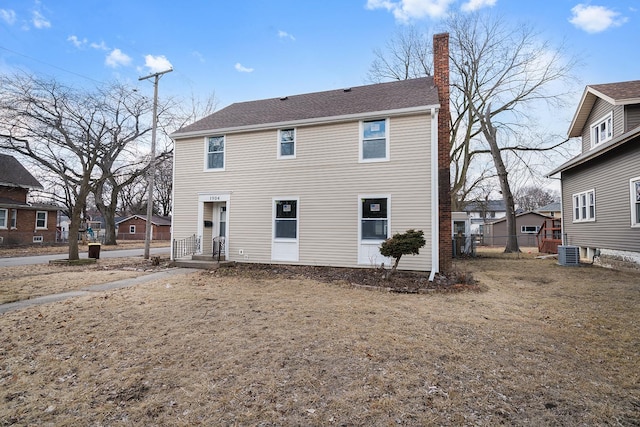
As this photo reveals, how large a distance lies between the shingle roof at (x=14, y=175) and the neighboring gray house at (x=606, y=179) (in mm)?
36117

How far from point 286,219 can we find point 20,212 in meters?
24.6

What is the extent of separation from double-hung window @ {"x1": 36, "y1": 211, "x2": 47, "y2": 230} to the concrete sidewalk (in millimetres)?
22625

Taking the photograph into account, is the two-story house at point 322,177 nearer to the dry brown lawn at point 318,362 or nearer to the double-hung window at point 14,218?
the dry brown lawn at point 318,362

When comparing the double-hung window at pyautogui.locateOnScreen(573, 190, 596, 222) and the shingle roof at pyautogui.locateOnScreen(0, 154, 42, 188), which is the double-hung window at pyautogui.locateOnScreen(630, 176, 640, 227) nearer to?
the double-hung window at pyautogui.locateOnScreen(573, 190, 596, 222)

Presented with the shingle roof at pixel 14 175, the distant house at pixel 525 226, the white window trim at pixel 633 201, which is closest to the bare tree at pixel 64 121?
the shingle roof at pixel 14 175

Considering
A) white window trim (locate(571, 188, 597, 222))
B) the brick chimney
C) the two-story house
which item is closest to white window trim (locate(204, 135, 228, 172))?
the two-story house

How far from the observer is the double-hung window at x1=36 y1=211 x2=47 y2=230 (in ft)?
85.9

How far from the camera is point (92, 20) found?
13156 mm

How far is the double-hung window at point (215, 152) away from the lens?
513 inches

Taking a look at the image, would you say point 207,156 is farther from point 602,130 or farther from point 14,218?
point 14,218

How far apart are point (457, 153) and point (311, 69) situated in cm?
1290

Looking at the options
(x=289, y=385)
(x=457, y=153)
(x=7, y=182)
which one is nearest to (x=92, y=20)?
(x=289, y=385)

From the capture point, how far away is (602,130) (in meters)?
14.9

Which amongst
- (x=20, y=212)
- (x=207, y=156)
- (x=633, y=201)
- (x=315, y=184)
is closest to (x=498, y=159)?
(x=633, y=201)
